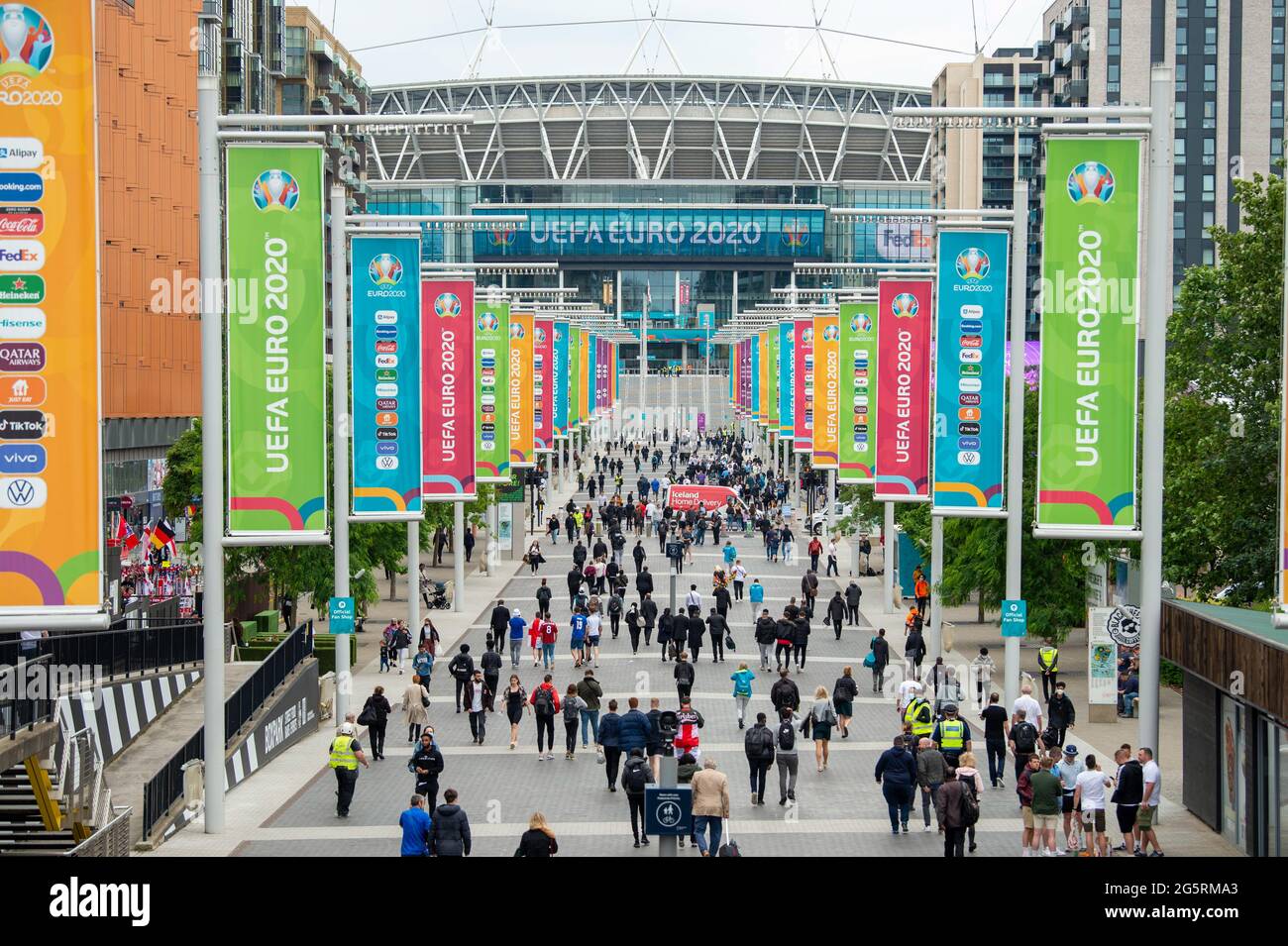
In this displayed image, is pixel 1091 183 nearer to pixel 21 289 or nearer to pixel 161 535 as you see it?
pixel 21 289

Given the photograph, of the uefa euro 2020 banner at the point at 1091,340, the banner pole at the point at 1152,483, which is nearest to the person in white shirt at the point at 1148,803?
the banner pole at the point at 1152,483

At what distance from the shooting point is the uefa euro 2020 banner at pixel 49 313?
14133mm

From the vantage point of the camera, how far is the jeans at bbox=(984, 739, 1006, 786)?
23531 millimetres

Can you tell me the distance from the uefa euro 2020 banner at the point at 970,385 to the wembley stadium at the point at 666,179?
144m

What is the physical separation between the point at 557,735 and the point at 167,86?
46756 mm

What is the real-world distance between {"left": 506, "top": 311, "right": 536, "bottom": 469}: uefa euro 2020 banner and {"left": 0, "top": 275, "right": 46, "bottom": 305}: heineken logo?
34.1m

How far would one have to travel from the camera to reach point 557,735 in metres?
28.1

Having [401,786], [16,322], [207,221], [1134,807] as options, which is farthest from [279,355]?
[1134,807]

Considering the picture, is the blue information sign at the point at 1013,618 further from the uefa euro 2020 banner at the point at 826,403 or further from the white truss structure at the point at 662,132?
the white truss structure at the point at 662,132

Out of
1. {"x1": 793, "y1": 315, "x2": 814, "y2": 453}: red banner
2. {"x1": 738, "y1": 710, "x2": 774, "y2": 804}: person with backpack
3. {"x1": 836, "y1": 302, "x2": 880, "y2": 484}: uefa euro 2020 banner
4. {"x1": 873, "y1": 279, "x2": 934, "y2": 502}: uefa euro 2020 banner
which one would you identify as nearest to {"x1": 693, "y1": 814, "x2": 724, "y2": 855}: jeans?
{"x1": 738, "y1": 710, "x2": 774, "y2": 804}: person with backpack

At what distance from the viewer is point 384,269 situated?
28891 millimetres

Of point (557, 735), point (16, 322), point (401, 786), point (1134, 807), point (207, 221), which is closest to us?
point (16, 322)
